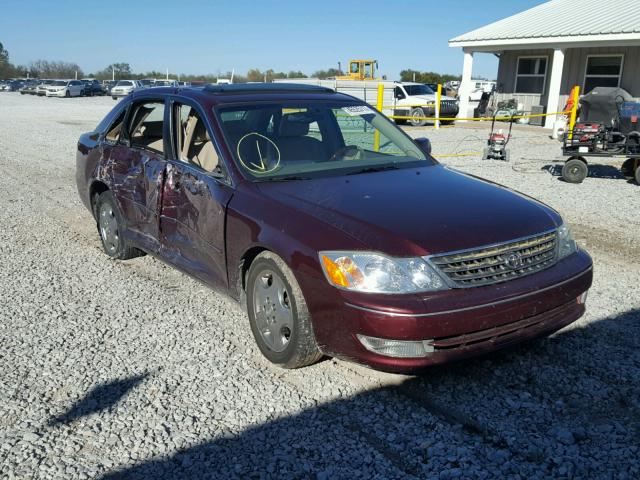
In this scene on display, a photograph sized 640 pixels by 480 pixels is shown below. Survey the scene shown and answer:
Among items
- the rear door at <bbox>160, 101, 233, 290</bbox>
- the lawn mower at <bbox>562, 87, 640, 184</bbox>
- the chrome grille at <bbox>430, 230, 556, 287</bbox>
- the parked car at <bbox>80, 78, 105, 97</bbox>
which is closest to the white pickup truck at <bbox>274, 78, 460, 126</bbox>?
the lawn mower at <bbox>562, 87, 640, 184</bbox>

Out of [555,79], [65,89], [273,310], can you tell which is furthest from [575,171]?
[65,89]

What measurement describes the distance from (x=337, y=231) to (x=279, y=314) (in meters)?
0.68

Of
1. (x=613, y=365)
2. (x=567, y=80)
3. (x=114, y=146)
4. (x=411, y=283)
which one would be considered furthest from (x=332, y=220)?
(x=567, y=80)

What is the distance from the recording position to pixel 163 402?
11.2 ft

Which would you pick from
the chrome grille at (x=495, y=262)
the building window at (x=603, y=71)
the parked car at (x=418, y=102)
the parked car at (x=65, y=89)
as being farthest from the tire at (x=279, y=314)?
the parked car at (x=65, y=89)

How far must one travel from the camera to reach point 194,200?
437 cm

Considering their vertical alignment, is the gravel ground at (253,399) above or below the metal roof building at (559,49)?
below

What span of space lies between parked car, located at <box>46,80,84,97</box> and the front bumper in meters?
49.6

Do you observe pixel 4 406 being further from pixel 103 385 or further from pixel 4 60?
pixel 4 60

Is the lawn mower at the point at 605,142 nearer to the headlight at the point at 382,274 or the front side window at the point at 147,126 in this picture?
the front side window at the point at 147,126

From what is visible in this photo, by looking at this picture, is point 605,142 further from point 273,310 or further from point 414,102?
point 414,102

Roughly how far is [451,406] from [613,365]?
3.89 ft

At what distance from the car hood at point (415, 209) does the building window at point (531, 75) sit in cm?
1985

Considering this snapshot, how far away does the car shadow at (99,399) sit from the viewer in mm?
3244
